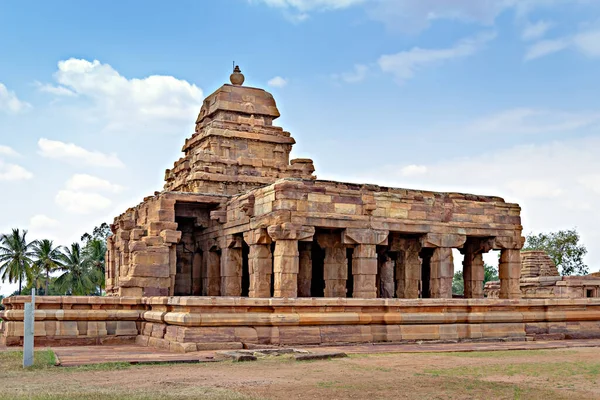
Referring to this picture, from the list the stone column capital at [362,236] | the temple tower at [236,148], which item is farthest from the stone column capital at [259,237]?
the temple tower at [236,148]

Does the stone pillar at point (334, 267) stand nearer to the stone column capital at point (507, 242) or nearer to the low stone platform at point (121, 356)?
the stone column capital at point (507, 242)

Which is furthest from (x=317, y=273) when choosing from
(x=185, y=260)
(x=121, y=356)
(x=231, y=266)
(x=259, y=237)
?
(x=121, y=356)

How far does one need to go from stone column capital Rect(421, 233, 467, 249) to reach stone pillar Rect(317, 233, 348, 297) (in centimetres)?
283

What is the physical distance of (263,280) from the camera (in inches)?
943

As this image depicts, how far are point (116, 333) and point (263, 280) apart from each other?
28.5 feet

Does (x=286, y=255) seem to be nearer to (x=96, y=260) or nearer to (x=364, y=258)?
(x=364, y=258)

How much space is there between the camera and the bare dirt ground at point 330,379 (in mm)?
7961

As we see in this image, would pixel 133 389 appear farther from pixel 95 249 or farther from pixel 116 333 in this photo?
pixel 95 249

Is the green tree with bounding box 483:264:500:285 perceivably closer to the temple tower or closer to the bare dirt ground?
the temple tower

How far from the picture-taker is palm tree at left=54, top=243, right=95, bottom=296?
177ft

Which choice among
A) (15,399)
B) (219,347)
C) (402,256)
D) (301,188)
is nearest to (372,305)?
(219,347)

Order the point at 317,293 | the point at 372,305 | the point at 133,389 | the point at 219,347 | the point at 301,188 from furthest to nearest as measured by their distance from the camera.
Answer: the point at 317,293, the point at 301,188, the point at 372,305, the point at 219,347, the point at 133,389

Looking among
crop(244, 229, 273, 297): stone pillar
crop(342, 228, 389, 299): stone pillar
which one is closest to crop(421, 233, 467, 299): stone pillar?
crop(342, 228, 389, 299): stone pillar

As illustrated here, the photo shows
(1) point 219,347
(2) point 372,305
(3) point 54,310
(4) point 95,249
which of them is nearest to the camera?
(1) point 219,347
